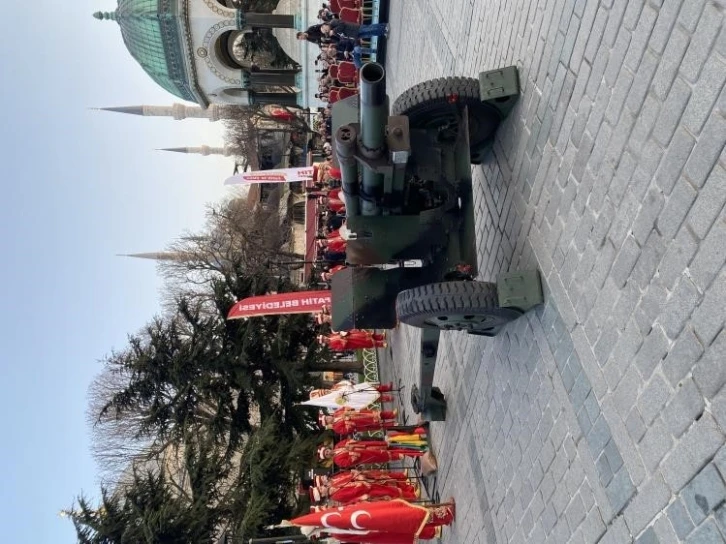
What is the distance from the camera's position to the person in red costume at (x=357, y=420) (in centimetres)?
1099

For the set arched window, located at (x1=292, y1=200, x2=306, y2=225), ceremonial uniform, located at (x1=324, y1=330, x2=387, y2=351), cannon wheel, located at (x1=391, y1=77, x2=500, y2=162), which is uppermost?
arched window, located at (x1=292, y1=200, x2=306, y2=225)

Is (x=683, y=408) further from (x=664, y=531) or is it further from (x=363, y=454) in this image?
(x=363, y=454)

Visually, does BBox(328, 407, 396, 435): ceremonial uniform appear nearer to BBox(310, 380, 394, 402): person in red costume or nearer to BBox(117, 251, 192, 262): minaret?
BBox(310, 380, 394, 402): person in red costume

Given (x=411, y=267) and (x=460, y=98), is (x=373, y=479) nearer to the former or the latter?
(x=411, y=267)

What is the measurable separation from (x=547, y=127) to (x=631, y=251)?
174 centimetres

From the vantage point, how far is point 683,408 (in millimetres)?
3152

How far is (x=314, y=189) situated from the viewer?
20.4 m

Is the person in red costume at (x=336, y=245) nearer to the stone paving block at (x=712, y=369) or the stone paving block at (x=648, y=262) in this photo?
the stone paving block at (x=648, y=262)

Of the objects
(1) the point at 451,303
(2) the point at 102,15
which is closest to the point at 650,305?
(1) the point at 451,303

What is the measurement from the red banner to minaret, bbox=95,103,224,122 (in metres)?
17.9

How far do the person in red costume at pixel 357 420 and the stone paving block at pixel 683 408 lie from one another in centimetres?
787

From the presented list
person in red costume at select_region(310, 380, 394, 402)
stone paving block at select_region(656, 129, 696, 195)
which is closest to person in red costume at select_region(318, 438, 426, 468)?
person in red costume at select_region(310, 380, 394, 402)

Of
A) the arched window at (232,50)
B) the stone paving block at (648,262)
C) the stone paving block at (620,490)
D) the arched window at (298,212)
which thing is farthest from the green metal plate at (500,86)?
the arched window at (298,212)

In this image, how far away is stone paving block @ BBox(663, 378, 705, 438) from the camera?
3053 millimetres
